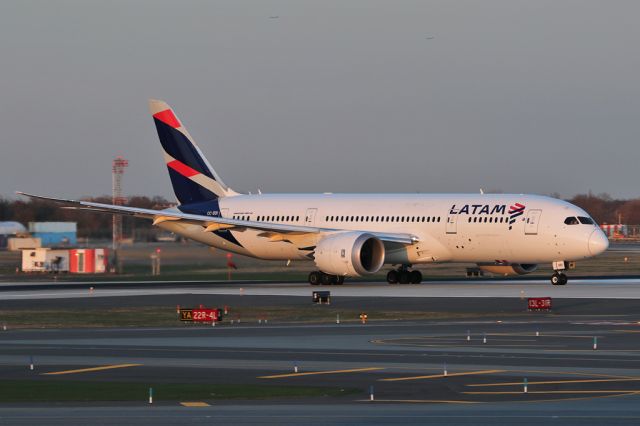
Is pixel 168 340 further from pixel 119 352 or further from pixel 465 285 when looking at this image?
pixel 465 285

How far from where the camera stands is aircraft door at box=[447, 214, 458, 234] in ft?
205

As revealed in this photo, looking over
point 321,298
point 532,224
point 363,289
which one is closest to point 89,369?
point 321,298

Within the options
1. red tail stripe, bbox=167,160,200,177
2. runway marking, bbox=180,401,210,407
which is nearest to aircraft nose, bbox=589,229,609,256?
red tail stripe, bbox=167,160,200,177

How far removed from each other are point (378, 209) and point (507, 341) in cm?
3248

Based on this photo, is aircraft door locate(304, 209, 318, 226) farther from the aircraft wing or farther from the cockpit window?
the cockpit window

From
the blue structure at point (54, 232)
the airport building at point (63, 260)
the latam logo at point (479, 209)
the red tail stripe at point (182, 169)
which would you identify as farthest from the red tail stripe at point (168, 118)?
the latam logo at point (479, 209)

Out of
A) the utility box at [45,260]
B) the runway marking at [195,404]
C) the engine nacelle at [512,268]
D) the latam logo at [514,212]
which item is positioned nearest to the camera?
the runway marking at [195,404]

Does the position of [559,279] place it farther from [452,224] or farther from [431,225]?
[431,225]

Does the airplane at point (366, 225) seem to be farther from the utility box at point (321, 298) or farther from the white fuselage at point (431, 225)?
the utility box at point (321, 298)

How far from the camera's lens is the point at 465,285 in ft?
207

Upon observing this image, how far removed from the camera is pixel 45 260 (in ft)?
266

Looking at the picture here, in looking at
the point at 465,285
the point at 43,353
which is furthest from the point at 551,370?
the point at 465,285

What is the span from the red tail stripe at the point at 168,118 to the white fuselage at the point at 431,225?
200 inches

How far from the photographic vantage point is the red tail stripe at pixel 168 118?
71.8m
